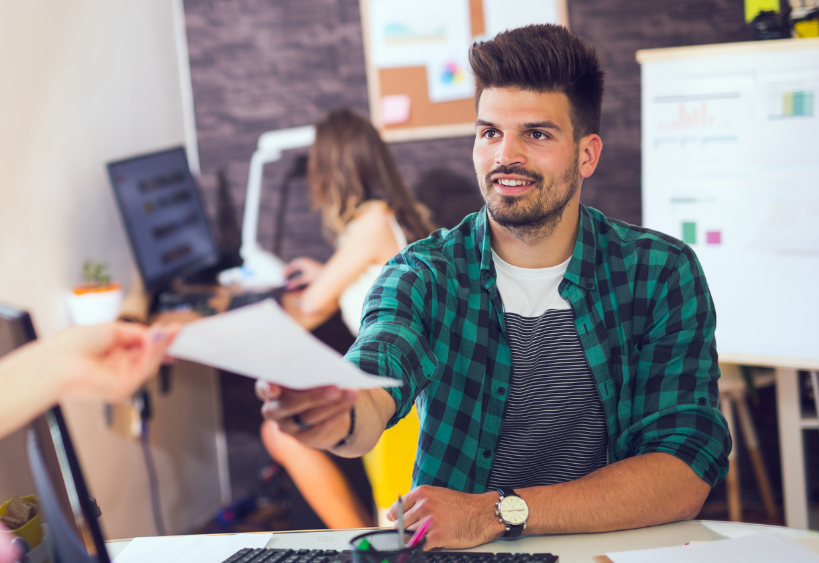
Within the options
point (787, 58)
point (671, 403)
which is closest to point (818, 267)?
point (787, 58)

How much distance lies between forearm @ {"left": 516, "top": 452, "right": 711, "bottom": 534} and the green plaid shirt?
0.07m

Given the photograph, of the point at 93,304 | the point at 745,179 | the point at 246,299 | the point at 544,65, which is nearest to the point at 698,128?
the point at 745,179

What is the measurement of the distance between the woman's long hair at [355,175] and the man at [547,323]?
1.05m

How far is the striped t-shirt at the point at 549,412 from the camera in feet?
3.84

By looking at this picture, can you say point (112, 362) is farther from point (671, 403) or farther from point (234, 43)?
point (234, 43)

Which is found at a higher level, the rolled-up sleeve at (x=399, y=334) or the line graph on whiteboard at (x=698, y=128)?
the line graph on whiteboard at (x=698, y=128)

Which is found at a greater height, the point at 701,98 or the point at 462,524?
the point at 701,98

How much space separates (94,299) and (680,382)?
174cm

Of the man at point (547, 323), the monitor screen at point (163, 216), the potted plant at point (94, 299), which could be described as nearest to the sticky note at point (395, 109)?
the monitor screen at point (163, 216)

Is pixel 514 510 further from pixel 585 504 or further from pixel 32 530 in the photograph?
pixel 32 530

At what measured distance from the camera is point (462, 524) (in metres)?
0.91

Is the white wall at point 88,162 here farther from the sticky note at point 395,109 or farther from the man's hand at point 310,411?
the man's hand at point 310,411

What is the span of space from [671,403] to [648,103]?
4.23 feet

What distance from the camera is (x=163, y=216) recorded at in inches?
98.5
